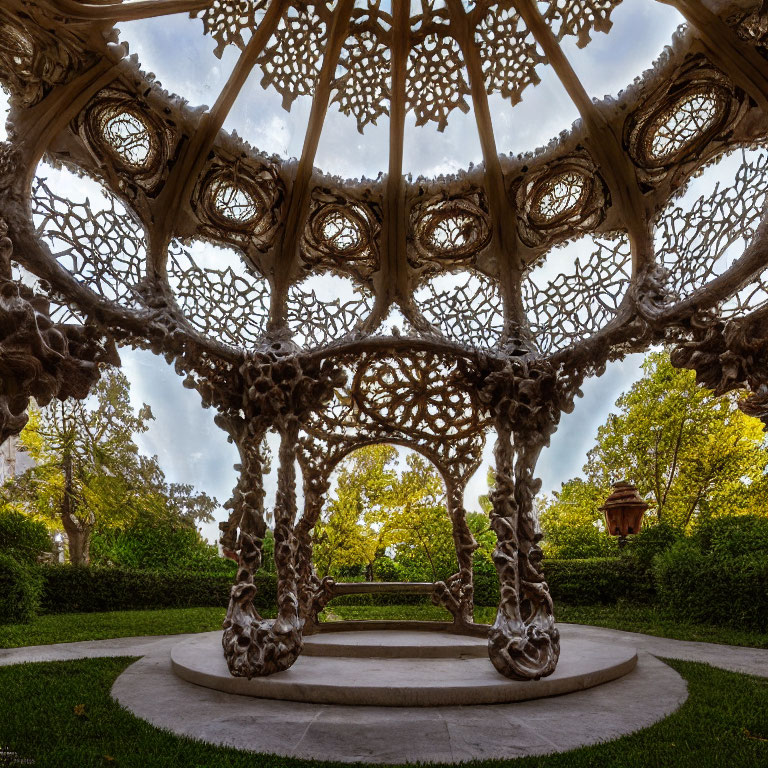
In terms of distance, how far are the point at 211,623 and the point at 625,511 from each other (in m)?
7.71

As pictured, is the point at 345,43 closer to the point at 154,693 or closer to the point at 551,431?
the point at 551,431

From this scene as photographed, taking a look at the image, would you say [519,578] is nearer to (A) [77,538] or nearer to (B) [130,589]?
(B) [130,589]

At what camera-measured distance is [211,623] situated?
10.8 m

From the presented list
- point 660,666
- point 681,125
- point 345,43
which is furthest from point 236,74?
point 660,666

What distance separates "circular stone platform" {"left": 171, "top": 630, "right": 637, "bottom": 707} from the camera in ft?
15.0

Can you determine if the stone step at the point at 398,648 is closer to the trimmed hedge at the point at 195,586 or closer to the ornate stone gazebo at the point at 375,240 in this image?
the ornate stone gazebo at the point at 375,240

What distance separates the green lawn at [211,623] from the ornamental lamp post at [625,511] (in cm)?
167

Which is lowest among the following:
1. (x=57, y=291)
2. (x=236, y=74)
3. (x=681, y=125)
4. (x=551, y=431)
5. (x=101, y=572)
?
(x=101, y=572)

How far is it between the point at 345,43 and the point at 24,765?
6.34 m

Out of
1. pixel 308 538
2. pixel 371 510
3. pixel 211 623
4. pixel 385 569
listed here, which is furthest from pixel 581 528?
pixel 308 538

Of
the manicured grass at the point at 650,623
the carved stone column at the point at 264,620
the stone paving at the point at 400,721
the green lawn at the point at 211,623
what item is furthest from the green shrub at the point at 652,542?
the carved stone column at the point at 264,620

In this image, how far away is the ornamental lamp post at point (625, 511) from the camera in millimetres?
10156

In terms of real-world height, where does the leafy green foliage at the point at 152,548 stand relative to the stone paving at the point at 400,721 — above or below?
above

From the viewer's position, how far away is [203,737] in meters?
3.77
